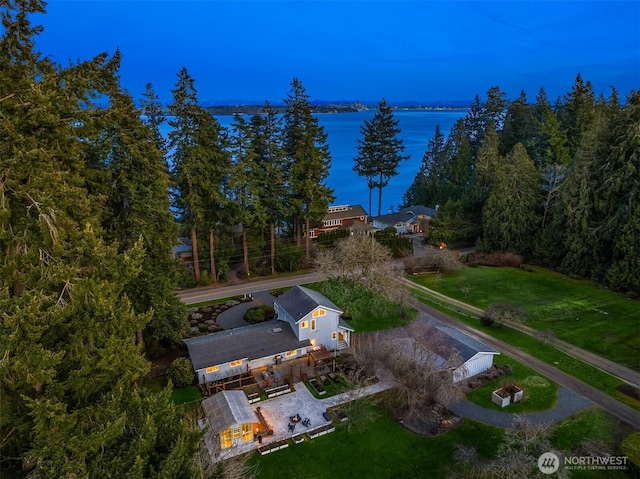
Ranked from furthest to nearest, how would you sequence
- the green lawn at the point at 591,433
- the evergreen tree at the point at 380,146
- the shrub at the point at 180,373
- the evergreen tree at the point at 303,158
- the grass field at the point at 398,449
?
the evergreen tree at the point at 380,146, the evergreen tree at the point at 303,158, the shrub at the point at 180,373, the grass field at the point at 398,449, the green lawn at the point at 591,433

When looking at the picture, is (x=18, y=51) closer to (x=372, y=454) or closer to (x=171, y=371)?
(x=171, y=371)

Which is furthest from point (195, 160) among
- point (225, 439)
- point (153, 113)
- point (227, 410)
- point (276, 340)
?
point (225, 439)

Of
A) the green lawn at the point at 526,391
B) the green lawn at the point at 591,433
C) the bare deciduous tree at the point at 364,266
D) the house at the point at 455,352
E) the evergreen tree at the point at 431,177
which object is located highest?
the evergreen tree at the point at 431,177

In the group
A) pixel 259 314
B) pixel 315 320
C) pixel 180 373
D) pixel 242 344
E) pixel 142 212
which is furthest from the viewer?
pixel 259 314

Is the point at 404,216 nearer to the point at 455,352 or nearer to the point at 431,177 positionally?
the point at 431,177

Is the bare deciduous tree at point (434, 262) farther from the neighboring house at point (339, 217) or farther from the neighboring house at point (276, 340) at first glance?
the neighboring house at point (276, 340)

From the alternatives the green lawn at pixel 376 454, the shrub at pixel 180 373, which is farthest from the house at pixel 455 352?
the shrub at pixel 180 373

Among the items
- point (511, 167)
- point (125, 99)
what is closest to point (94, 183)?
point (125, 99)
